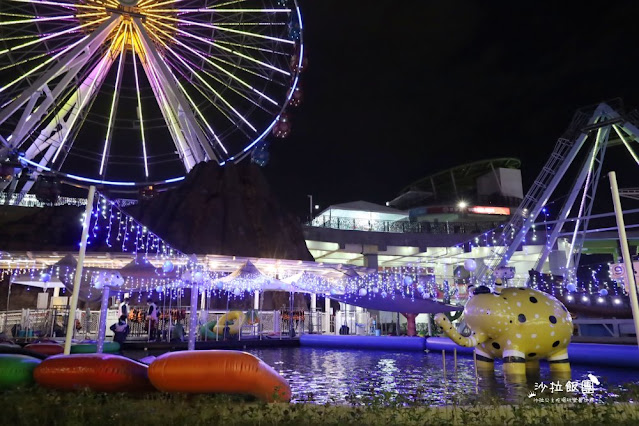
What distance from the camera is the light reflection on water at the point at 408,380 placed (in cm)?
749

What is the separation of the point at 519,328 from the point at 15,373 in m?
8.40

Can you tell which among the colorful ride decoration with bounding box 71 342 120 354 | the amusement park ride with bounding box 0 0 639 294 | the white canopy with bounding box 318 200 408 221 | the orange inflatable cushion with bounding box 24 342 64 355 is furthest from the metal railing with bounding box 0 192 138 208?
the orange inflatable cushion with bounding box 24 342 64 355

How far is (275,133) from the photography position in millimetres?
30656

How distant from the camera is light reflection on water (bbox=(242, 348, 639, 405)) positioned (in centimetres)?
749

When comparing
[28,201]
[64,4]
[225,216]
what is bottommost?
[225,216]

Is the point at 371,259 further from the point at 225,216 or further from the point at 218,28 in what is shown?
the point at 218,28

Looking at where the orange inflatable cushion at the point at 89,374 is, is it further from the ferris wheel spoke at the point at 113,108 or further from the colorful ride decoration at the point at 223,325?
the ferris wheel spoke at the point at 113,108

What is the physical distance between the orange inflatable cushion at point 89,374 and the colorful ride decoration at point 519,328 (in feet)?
19.5

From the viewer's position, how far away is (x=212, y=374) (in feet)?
17.8

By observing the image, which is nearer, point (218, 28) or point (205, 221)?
point (218, 28)

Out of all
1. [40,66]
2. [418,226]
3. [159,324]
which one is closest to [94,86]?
[40,66]

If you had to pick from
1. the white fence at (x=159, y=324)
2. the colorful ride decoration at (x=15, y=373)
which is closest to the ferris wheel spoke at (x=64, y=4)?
the white fence at (x=159, y=324)

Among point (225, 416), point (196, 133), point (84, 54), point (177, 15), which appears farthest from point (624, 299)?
point (84, 54)

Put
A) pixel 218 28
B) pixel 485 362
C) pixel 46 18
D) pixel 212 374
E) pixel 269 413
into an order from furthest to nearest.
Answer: pixel 218 28
pixel 46 18
pixel 485 362
pixel 212 374
pixel 269 413
